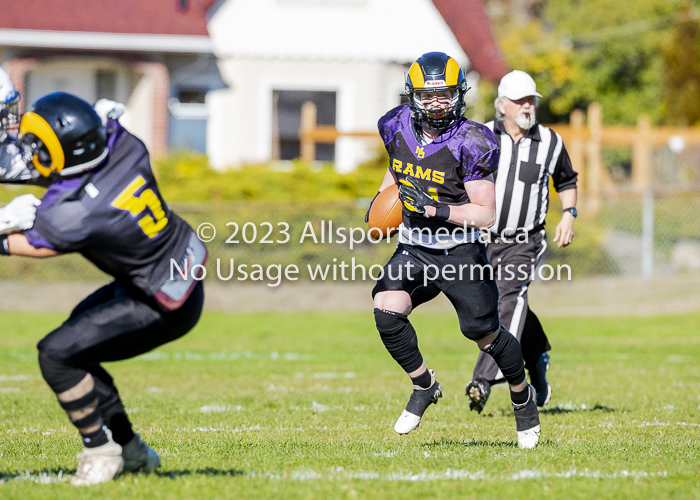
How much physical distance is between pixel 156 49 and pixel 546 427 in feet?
43.7

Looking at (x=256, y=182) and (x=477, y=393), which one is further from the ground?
(x=256, y=182)

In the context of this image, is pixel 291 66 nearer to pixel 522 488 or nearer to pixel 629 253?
pixel 629 253

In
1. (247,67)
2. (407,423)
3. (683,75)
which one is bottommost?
(407,423)

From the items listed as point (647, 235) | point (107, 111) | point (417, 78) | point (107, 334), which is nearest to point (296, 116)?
point (647, 235)

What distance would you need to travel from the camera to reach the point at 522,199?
659cm

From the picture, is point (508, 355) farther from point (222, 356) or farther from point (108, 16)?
point (108, 16)

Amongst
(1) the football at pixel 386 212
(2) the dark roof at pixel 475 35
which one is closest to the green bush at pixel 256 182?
(2) the dark roof at pixel 475 35

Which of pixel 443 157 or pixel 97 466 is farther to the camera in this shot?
pixel 443 157

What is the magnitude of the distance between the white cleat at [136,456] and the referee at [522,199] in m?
2.78

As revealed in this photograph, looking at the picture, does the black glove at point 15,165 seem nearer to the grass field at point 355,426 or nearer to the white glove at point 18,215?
the white glove at point 18,215

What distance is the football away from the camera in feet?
18.0

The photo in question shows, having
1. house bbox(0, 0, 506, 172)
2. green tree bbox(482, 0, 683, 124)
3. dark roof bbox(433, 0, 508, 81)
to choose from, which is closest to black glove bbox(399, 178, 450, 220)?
house bbox(0, 0, 506, 172)

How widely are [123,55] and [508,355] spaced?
46.0 feet

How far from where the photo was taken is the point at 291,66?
1883 cm
